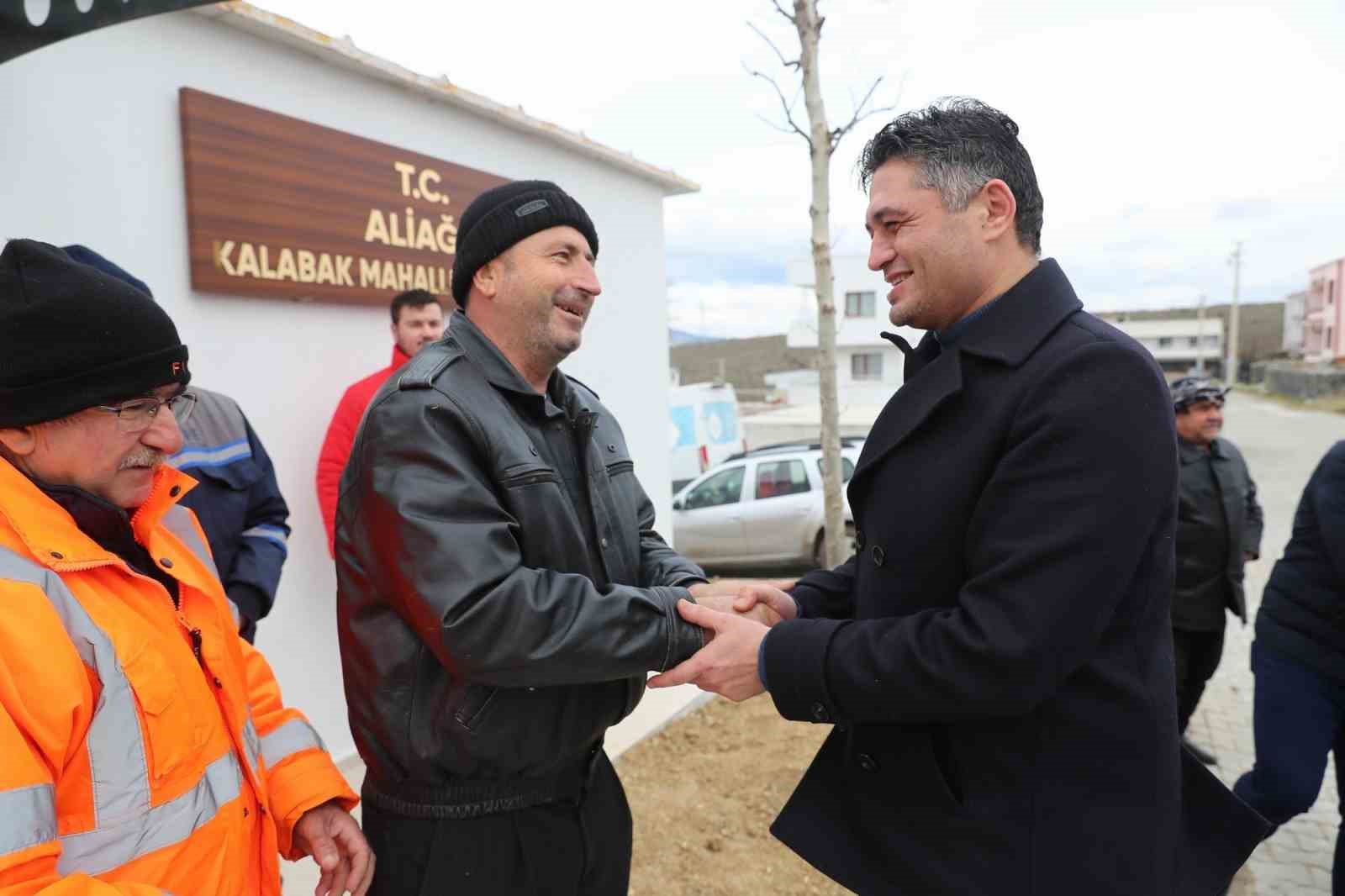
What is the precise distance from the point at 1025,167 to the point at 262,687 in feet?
6.10

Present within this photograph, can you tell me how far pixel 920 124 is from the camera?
163cm

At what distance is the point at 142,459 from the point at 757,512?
10.1 m

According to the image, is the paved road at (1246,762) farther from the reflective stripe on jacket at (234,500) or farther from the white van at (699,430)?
the white van at (699,430)

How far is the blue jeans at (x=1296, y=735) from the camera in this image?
2871 mm

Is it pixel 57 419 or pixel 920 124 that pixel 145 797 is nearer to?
pixel 57 419

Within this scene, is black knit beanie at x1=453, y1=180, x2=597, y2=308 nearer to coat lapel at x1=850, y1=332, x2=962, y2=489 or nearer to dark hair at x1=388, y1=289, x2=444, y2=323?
coat lapel at x1=850, y1=332, x2=962, y2=489

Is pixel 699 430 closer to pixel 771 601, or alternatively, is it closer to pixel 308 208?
pixel 308 208

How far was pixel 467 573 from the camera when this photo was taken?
1.55 metres

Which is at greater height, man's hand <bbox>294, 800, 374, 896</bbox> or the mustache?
the mustache

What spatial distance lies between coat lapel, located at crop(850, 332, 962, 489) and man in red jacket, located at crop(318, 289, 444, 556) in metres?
2.65

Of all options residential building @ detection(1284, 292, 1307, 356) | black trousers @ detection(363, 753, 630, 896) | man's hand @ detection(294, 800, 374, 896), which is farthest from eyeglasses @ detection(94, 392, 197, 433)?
residential building @ detection(1284, 292, 1307, 356)

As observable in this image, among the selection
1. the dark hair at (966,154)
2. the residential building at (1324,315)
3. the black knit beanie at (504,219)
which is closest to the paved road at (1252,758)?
the dark hair at (966,154)

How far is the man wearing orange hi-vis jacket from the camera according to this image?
115 centimetres

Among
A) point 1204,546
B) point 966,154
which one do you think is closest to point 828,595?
point 966,154
